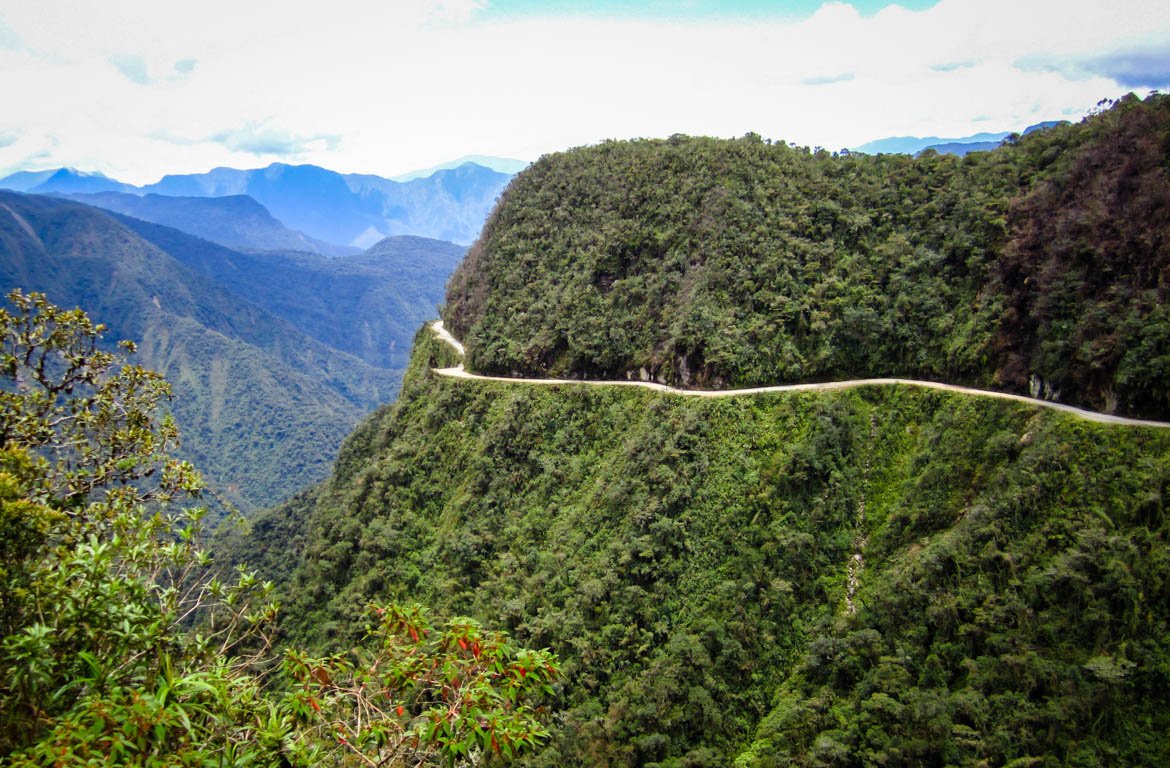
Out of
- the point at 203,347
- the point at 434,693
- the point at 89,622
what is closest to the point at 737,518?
the point at 434,693

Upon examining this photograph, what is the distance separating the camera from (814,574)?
102 feet

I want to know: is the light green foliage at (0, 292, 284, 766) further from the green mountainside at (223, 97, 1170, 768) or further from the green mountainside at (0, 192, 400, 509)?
the green mountainside at (0, 192, 400, 509)

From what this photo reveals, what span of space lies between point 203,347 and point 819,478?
151 m

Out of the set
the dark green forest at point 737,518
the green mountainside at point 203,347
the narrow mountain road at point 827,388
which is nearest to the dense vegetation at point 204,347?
the green mountainside at point 203,347

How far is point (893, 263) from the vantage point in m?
38.6

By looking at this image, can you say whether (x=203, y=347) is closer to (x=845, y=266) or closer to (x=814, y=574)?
(x=845, y=266)

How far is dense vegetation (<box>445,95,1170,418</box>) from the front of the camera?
93.3ft

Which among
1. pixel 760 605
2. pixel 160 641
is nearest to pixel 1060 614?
pixel 760 605

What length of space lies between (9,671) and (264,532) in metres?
73.0

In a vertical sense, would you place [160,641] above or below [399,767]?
above

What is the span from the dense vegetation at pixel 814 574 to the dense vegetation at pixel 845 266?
2.70 m

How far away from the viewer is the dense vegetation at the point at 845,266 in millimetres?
28438

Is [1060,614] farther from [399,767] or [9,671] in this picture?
[9,671]

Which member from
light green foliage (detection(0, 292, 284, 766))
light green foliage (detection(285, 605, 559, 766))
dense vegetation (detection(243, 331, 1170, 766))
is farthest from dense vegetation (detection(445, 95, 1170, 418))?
light green foliage (detection(0, 292, 284, 766))
